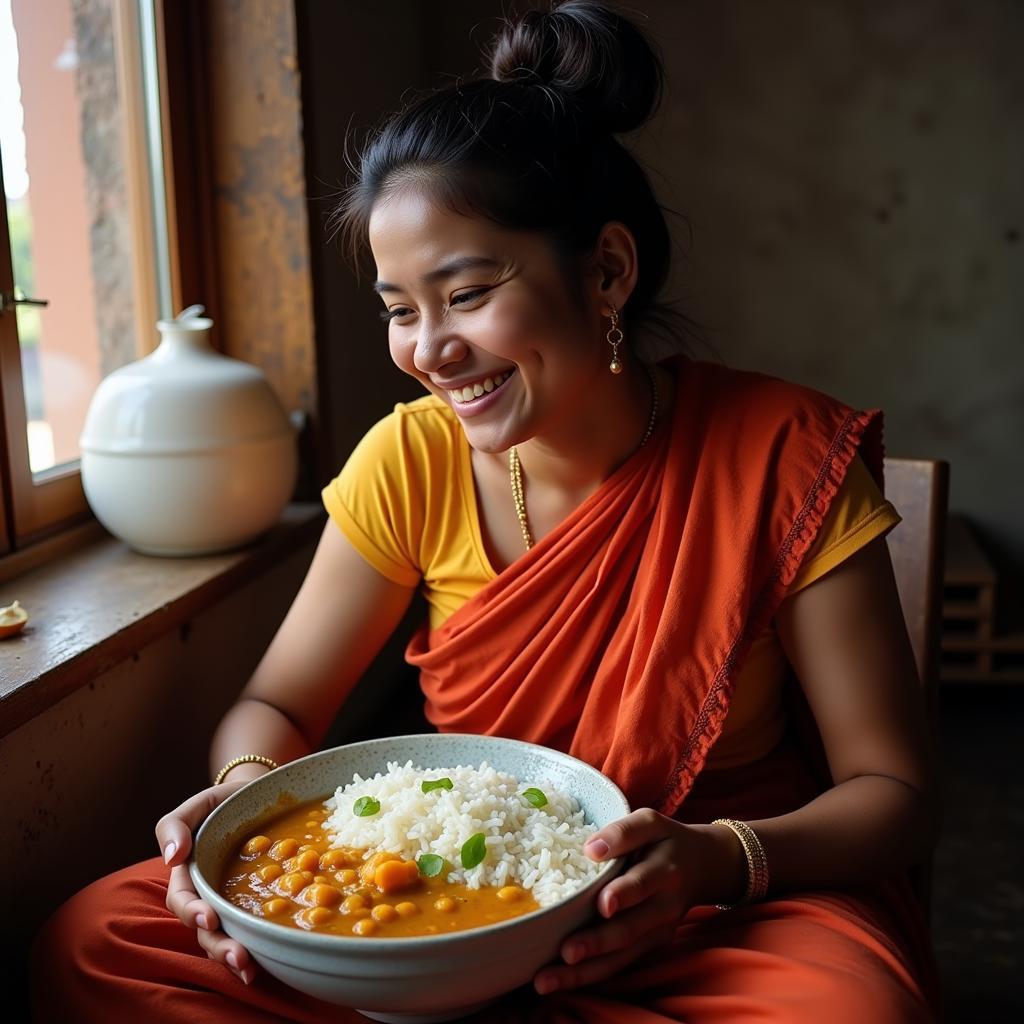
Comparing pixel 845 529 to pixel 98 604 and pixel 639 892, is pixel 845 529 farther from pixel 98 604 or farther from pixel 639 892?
pixel 98 604

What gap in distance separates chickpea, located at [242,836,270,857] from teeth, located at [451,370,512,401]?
519 millimetres

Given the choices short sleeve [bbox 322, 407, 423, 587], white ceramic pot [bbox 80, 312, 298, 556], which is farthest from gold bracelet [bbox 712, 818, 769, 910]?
white ceramic pot [bbox 80, 312, 298, 556]

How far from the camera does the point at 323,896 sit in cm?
97

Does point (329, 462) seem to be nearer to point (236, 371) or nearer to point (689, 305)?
point (236, 371)

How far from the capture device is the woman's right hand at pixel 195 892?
3.20ft

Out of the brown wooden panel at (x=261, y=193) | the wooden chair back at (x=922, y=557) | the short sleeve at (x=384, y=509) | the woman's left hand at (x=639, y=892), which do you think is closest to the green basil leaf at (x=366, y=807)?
the woman's left hand at (x=639, y=892)

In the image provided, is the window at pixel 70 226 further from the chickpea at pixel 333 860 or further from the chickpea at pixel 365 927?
the chickpea at pixel 365 927

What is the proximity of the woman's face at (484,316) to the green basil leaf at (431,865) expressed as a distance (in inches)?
18.5

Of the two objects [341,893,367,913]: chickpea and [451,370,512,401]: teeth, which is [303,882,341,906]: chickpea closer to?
[341,893,367,913]: chickpea

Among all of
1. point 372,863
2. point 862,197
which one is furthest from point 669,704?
point 862,197

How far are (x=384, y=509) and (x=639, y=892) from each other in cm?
65

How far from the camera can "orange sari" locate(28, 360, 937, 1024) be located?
1.02 meters

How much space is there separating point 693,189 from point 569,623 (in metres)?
2.52

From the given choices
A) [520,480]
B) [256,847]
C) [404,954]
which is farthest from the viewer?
[520,480]
